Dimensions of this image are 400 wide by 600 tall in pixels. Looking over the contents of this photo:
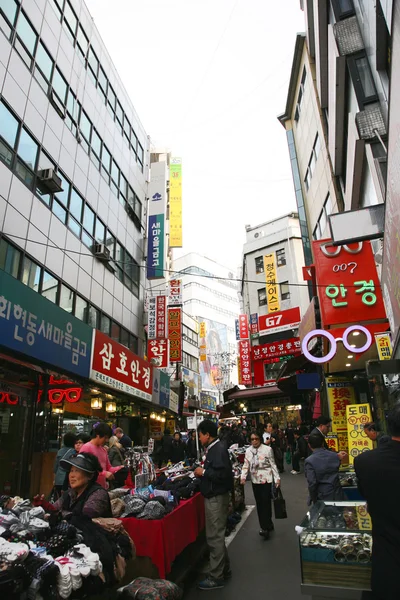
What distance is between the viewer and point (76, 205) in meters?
14.8

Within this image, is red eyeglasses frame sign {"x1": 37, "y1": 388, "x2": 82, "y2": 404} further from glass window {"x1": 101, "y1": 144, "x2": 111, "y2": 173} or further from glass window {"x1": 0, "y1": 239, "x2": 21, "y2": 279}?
glass window {"x1": 101, "y1": 144, "x2": 111, "y2": 173}

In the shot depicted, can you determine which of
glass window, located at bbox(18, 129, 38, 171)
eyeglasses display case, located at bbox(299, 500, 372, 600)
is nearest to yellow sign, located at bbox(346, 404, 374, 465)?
eyeglasses display case, located at bbox(299, 500, 372, 600)

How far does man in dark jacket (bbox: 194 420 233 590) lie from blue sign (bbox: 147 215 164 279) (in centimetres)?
1551

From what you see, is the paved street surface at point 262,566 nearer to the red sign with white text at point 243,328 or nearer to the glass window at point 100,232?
the glass window at point 100,232

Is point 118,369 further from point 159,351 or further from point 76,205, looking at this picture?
point 76,205

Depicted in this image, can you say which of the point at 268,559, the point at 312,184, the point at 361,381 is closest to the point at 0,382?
the point at 268,559

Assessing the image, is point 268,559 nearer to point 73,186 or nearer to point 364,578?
point 364,578

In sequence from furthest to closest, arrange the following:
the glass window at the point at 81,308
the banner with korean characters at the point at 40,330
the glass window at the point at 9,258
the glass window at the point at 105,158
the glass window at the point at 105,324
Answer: the glass window at the point at 105,158 → the glass window at the point at 105,324 → the glass window at the point at 81,308 → the glass window at the point at 9,258 → the banner with korean characters at the point at 40,330

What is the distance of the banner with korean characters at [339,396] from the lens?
15.1 m

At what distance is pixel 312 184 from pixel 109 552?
2179cm

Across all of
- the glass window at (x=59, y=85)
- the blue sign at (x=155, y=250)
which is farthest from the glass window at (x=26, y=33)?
the blue sign at (x=155, y=250)

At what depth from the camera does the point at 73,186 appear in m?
14.6

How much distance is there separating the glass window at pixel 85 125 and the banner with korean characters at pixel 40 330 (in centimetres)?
905

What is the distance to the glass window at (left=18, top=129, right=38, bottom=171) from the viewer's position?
11312 mm
